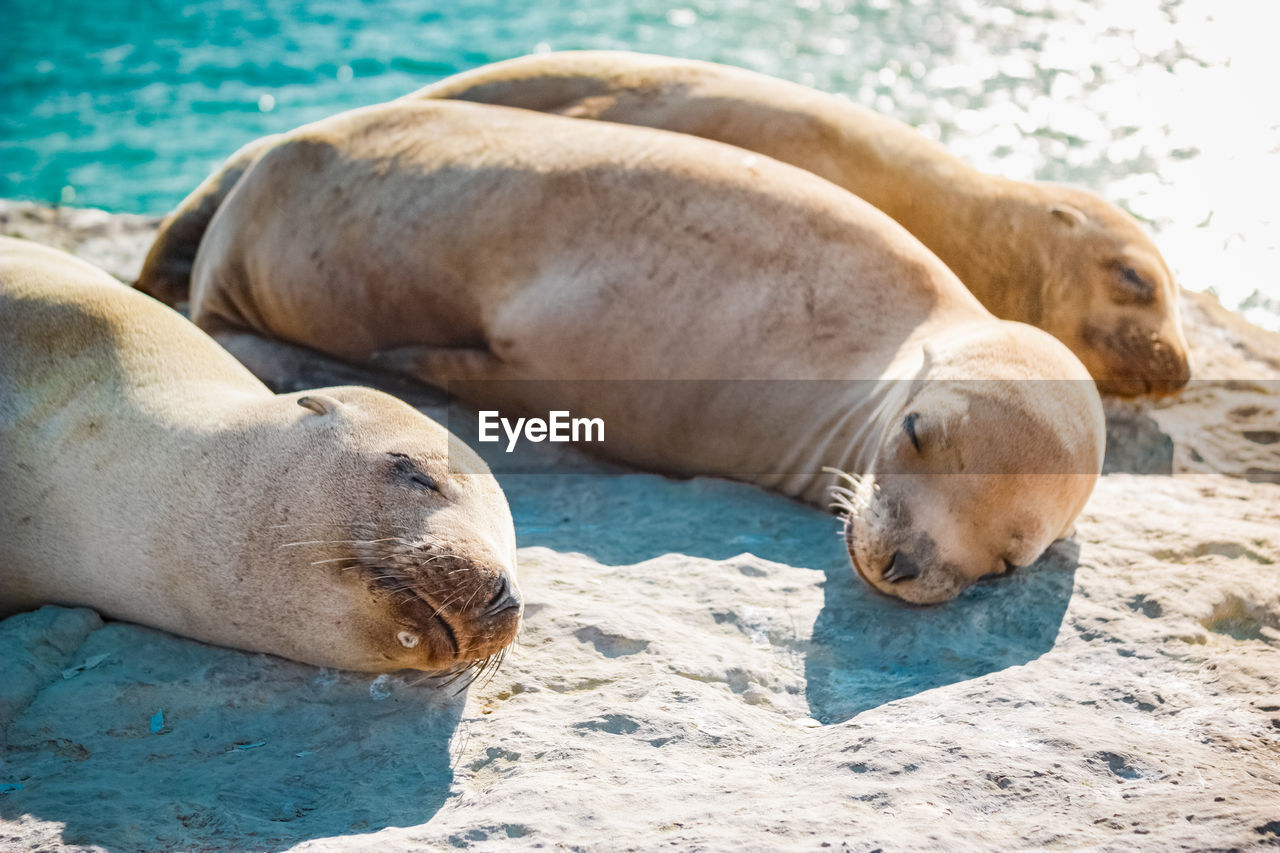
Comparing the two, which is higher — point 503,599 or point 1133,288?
point 503,599

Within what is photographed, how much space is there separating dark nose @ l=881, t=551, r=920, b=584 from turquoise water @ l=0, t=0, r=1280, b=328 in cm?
485

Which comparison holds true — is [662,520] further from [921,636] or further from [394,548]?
[394,548]

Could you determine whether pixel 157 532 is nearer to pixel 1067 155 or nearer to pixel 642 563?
pixel 642 563

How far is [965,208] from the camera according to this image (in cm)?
533

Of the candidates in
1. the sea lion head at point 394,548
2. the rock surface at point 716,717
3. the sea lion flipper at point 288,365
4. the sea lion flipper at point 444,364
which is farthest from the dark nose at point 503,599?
the sea lion flipper at point 288,365

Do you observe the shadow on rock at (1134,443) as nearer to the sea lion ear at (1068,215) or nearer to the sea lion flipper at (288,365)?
the sea lion ear at (1068,215)

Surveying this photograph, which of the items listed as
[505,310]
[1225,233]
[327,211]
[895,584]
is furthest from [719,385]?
[1225,233]

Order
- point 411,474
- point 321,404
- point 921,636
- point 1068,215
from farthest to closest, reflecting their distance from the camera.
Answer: point 1068,215
point 921,636
point 321,404
point 411,474

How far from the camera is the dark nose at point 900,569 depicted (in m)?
3.54

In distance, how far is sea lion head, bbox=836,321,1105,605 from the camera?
3.60m

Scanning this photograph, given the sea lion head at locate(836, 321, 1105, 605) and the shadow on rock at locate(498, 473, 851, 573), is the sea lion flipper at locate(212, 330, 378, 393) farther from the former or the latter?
the sea lion head at locate(836, 321, 1105, 605)

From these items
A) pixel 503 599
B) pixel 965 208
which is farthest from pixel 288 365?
pixel 965 208

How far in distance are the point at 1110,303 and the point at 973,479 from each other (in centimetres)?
211

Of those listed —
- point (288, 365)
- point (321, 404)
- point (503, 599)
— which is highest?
point (321, 404)
